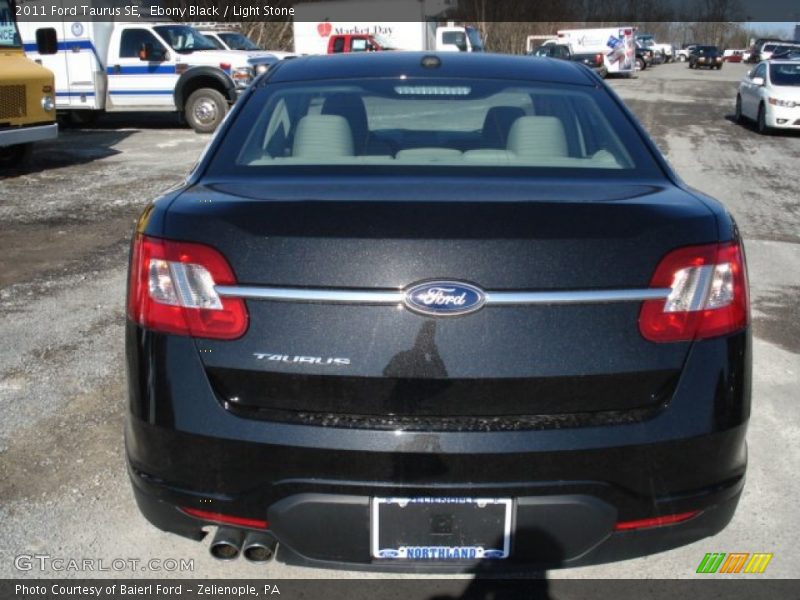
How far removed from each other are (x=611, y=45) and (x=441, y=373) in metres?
46.1

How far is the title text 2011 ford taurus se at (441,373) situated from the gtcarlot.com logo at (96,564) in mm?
657

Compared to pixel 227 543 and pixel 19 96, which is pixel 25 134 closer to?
pixel 19 96

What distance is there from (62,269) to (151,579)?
4.54 m

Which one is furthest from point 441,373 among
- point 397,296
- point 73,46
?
point 73,46

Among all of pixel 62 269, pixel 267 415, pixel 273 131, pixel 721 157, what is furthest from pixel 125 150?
pixel 267 415

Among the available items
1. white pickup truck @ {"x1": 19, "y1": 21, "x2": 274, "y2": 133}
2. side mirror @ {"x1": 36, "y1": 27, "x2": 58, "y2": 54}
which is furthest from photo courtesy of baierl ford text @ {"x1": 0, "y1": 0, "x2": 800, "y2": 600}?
white pickup truck @ {"x1": 19, "y1": 21, "x2": 274, "y2": 133}

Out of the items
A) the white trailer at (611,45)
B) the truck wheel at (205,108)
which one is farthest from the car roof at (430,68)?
the white trailer at (611,45)

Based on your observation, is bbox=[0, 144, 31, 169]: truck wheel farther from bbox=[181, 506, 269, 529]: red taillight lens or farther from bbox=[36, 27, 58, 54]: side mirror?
bbox=[181, 506, 269, 529]: red taillight lens

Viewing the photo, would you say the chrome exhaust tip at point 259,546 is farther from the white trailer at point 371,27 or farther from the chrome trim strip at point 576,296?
the white trailer at point 371,27

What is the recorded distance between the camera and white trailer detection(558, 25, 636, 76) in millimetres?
43531

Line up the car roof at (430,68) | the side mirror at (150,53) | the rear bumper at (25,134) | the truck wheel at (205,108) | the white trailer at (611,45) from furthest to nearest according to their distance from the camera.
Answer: the white trailer at (611,45)
the side mirror at (150,53)
the truck wheel at (205,108)
the rear bumper at (25,134)
the car roof at (430,68)

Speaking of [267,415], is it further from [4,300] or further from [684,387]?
[4,300]

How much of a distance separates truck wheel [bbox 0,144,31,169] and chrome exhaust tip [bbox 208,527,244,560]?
449 inches

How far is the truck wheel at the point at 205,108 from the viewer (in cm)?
1692
